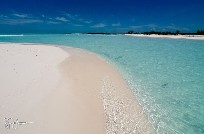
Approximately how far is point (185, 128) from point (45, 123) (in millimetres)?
2876

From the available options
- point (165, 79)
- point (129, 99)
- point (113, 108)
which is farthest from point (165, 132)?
point (165, 79)

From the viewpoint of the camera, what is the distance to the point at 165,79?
9.88 m

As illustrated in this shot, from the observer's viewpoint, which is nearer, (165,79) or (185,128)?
(185,128)

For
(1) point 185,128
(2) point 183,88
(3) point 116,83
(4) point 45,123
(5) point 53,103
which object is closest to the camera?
(4) point 45,123

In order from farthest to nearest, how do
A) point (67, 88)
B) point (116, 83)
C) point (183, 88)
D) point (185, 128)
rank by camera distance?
point (116, 83) → point (183, 88) → point (67, 88) → point (185, 128)

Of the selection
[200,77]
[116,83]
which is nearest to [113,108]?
[116,83]

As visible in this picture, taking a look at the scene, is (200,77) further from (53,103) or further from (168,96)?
(53,103)

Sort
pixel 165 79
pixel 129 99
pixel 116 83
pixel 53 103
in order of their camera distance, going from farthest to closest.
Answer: pixel 165 79
pixel 116 83
pixel 129 99
pixel 53 103

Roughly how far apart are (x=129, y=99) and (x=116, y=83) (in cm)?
195

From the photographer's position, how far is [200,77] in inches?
397

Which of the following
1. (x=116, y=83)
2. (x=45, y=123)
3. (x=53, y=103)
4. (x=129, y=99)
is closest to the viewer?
(x=45, y=123)

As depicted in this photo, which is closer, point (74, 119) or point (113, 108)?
point (74, 119)

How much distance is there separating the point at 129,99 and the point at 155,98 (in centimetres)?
80

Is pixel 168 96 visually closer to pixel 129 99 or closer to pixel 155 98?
pixel 155 98
